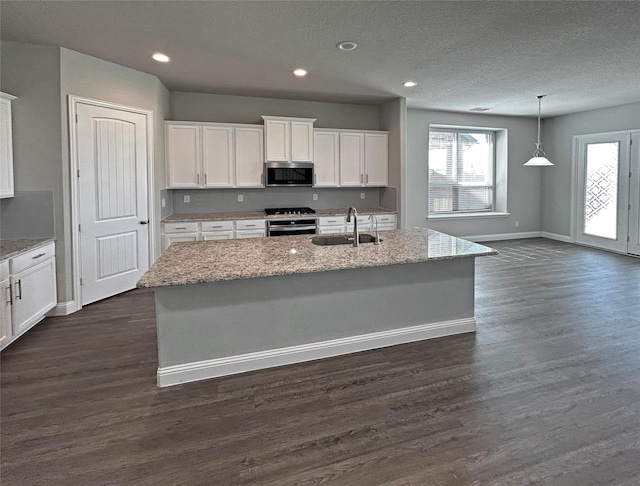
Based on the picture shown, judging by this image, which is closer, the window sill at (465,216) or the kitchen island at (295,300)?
the kitchen island at (295,300)

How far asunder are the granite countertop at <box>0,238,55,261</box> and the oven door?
8.51ft

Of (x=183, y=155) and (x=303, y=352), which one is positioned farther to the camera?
(x=183, y=155)

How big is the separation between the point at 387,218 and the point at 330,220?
97cm

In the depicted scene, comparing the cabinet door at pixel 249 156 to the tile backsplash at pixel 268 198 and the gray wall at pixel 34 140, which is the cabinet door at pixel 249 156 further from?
the gray wall at pixel 34 140

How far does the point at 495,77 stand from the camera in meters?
5.01

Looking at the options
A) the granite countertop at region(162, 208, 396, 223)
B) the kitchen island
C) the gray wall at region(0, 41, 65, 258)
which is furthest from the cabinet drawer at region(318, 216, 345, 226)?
the gray wall at region(0, 41, 65, 258)

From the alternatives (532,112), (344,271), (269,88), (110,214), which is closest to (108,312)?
(110,214)

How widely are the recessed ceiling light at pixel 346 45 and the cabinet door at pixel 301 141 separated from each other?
209 cm

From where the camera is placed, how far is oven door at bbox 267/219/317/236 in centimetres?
563

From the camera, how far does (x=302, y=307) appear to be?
299 cm

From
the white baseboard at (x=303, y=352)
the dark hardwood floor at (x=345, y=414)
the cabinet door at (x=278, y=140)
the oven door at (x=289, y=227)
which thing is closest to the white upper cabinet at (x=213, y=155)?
the cabinet door at (x=278, y=140)

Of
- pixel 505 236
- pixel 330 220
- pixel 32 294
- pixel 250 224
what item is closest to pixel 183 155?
pixel 250 224

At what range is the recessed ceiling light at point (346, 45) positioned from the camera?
146 inches

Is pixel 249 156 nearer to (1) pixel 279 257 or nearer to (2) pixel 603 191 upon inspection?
(1) pixel 279 257
